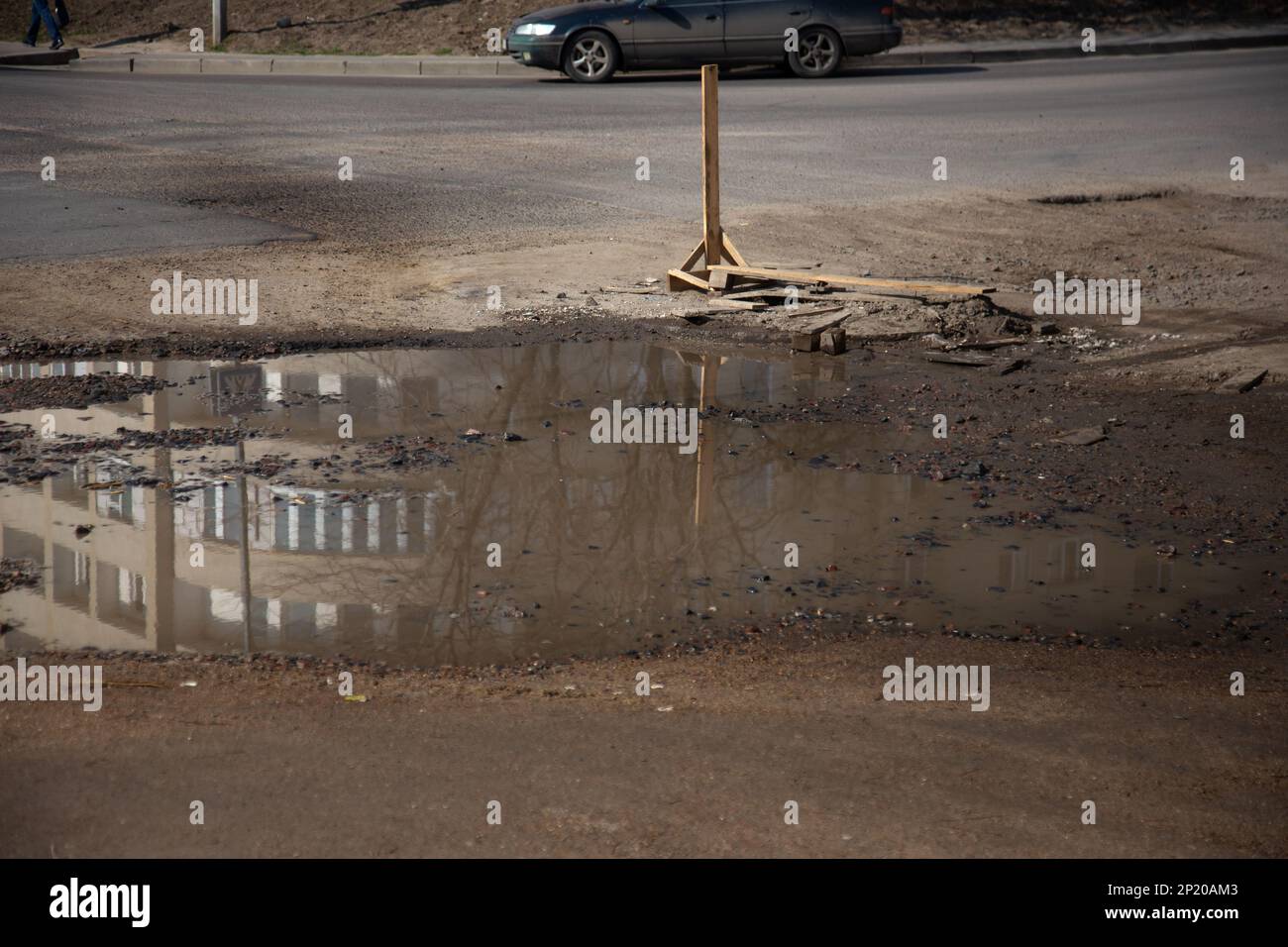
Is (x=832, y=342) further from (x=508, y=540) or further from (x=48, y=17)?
(x=48, y=17)

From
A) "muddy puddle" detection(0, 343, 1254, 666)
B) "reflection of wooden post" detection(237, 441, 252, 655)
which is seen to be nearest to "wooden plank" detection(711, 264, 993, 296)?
"muddy puddle" detection(0, 343, 1254, 666)

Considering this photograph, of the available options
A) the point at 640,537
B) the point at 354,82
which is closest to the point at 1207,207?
the point at 640,537

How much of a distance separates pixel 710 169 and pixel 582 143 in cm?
532

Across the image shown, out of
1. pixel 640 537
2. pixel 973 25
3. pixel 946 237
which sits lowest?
pixel 640 537

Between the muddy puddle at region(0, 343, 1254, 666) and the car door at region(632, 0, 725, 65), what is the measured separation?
13547mm

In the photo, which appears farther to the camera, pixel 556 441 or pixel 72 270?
pixel 72 270

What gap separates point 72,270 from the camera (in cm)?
990

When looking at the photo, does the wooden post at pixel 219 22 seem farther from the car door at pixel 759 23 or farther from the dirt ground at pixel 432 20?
the car door at pixel 759 23

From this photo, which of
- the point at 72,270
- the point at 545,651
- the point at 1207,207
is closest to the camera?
the point at 545,651

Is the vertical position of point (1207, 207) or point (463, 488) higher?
point (1207, 207)

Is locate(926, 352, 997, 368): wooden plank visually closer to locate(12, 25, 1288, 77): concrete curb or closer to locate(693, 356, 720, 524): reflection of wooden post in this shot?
locate(693, 356, 720, 524): reflection of wooden post

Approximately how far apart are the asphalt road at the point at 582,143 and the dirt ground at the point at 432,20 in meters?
3.78
